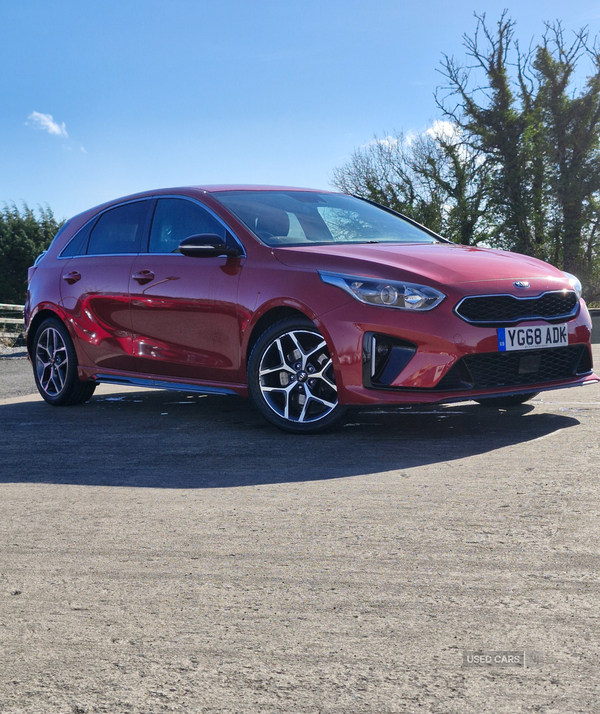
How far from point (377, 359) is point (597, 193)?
3966cm

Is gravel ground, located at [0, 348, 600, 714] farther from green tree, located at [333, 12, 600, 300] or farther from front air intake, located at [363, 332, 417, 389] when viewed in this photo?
green tree, located at [333, 12, 600, 300]

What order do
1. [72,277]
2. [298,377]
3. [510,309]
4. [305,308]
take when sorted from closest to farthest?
[510,309], [305,308], [298,377], [72,277]

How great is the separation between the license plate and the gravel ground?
0.53 m

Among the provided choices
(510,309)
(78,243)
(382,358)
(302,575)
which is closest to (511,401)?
(510,309)

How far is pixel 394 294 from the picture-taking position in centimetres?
518

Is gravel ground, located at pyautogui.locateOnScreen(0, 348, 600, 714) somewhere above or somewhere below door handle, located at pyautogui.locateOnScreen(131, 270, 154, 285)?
below

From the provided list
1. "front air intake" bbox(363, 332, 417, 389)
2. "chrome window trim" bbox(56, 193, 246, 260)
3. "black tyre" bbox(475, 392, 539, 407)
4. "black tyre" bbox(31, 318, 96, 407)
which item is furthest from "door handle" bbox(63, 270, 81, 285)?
"black tyre" bbox(475, 392, 539, 407)

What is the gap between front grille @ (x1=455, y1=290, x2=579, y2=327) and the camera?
520 cm

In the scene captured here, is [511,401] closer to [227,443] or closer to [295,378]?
[295,378]

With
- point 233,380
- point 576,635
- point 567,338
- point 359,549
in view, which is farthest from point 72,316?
point 576,635

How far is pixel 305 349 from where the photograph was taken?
553cm

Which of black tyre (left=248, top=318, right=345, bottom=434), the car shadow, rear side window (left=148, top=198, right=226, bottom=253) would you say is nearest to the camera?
the car shadow

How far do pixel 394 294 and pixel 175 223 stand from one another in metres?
2.15

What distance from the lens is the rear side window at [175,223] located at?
6.40m
